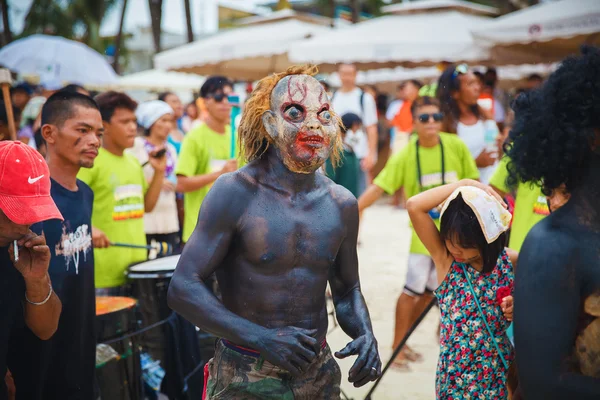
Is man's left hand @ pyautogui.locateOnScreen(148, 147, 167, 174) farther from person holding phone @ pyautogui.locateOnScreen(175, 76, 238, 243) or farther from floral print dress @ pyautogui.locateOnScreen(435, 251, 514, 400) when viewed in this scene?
floral print dress @ pyautogui.locateOnScreen(435, 251, 514, 400)

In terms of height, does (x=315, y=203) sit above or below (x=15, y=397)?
above

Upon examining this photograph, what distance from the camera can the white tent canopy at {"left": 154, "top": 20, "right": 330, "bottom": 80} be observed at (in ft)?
36.6

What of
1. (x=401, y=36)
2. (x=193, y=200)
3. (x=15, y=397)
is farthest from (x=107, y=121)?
(x=401, y=36)

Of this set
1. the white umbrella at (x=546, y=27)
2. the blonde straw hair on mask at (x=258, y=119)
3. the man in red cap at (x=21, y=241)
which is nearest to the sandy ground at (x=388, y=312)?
the man in red cap at (x=21, y=241)

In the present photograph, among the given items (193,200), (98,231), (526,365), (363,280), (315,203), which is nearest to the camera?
(526,365)

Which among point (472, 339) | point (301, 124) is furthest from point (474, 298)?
point (301, 124)

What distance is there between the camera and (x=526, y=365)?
1836 mm

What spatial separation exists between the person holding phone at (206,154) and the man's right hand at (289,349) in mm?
3287

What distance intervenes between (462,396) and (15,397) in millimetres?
2052

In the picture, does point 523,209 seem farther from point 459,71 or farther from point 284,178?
point 284,178

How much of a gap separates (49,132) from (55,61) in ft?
23.4

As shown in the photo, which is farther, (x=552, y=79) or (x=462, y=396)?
(x=462, y=396)


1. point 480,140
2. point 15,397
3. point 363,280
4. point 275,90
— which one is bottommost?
point 363,280

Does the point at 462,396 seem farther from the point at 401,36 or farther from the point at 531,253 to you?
the point at 401,36
